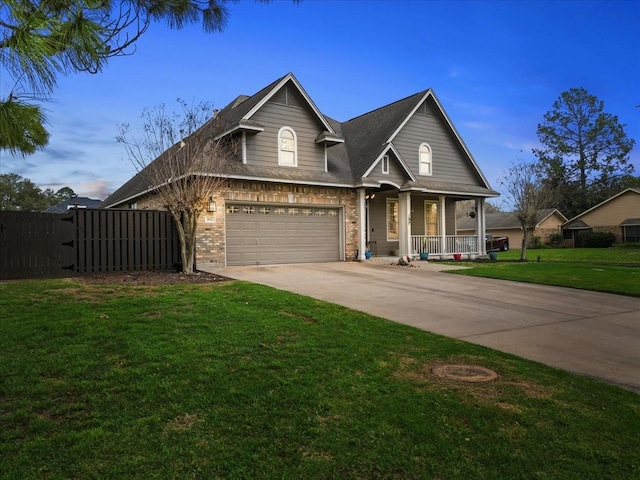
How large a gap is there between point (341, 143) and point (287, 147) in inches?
150

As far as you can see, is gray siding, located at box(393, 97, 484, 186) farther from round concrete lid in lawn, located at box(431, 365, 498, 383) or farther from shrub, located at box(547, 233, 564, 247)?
shrub, located at box(547, 233, 564, 247)

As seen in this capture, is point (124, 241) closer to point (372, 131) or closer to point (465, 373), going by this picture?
point (465, 373)

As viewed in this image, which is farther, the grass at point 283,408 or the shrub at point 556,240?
the shrub at point 556,240

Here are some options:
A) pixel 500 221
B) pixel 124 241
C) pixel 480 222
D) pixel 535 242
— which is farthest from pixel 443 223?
pixel 500 221

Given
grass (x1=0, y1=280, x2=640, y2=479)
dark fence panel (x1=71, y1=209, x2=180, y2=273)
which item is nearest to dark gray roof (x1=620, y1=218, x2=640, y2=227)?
dark fence panel (x1=71, y1=209, x2=180, y2=273)

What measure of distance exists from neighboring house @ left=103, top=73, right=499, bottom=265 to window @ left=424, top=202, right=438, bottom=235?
0.17 ft

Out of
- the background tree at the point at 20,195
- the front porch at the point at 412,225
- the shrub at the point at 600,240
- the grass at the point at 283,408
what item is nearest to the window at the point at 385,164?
the front porch at the point at 412,225

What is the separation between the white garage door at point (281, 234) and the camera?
15.9 metres

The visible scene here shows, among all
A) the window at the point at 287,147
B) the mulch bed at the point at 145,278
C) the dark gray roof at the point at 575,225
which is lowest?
the mulch bed at the point at 145,278

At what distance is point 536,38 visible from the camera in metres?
14.3

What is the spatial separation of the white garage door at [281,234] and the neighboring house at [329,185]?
0.04 meters

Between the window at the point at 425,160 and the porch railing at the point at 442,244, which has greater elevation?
the window at the point at 425,160

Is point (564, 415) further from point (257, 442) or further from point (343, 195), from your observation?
point (343, 195)

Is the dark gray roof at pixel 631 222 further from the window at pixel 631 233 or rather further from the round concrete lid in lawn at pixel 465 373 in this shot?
the round concrete lid in lawn at pixel 465 373
